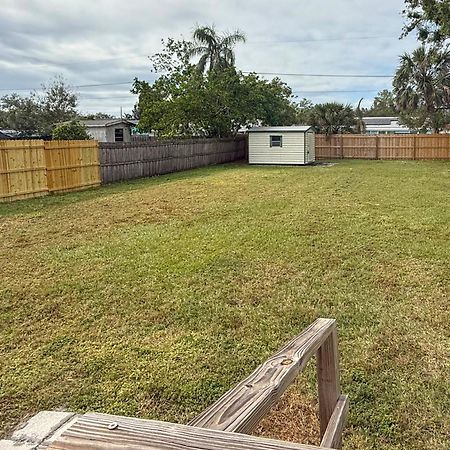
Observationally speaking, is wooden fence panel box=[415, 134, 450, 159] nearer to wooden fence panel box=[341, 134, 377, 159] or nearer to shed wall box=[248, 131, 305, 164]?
wooden fence panel box=[341, 134, 377, 159]

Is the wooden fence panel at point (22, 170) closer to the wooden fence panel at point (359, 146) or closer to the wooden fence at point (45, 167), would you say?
the wooden fence at point (45, 167)

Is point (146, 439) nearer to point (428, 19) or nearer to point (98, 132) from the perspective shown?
point (428, 19)

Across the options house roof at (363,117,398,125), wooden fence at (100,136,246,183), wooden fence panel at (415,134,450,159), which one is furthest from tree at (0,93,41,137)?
house roof at (363,117,398,125)

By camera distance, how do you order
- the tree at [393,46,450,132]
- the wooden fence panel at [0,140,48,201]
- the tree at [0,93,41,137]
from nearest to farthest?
the wooden fence panel at [0,140,48,201], the tree at [393,46,450,132], the tree at [0,93,41,137]

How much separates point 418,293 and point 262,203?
5.15 meters

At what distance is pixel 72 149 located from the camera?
11469mm

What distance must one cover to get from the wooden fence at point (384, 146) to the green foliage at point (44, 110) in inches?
914

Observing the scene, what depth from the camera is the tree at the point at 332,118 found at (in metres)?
23.2

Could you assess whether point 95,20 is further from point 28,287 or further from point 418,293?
point 418,293

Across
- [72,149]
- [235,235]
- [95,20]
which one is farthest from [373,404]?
[95,20]

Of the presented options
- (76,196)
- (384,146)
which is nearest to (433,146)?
(384,146)

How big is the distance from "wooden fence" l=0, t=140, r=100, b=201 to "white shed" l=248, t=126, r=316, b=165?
9.82 metres

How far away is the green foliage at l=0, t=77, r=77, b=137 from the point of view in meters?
36.6

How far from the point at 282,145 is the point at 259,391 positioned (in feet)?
64.0
